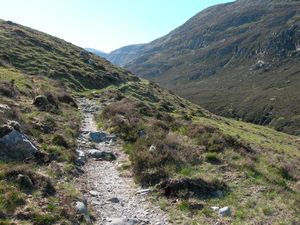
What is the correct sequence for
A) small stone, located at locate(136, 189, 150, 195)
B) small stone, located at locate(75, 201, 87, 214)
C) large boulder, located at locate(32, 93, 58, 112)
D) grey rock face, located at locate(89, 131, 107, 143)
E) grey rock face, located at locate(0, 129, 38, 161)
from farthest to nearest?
large boulder, located at locate(32, 93, 58, 112)
grey rock face, located at locate(89, 131, 107, 143)
grey rock face, located at locate(0, 129, 38, 161)
small stone, located at locate(136, 189, 150, 195)
small stone, located at locate(75, 201, 87, 214)

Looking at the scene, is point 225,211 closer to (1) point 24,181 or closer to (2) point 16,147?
(1) point 24,181

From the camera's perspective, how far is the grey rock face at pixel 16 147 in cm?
1596

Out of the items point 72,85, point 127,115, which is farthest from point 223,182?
point 72,85

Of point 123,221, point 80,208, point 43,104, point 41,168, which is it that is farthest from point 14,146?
point 43,104

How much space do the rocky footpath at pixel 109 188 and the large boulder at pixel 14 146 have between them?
2386 millimetres

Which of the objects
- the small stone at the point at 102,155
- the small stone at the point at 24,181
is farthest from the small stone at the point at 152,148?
the small stone at the point at 24,181

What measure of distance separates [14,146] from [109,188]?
164 inches

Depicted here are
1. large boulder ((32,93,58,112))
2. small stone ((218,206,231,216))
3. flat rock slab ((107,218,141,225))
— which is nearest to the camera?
flat rock slab ((107,218,141,225))

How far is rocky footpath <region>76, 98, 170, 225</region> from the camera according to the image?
1328 centimetres

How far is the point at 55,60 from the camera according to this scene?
65000mm

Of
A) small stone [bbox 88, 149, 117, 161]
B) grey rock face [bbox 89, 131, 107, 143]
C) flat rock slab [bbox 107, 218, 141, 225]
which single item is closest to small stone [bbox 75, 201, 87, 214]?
flat rock slab [bbox 107, 218, 141, 225]

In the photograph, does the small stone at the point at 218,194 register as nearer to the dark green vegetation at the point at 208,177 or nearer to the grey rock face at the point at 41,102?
the dark green vegetation at the point at 208,177

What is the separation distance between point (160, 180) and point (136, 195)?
1362 millimetres

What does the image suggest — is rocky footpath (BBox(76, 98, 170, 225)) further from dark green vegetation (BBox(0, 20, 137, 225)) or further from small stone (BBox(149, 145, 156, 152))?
small stone (BBox(149, 145, 156, 152))
